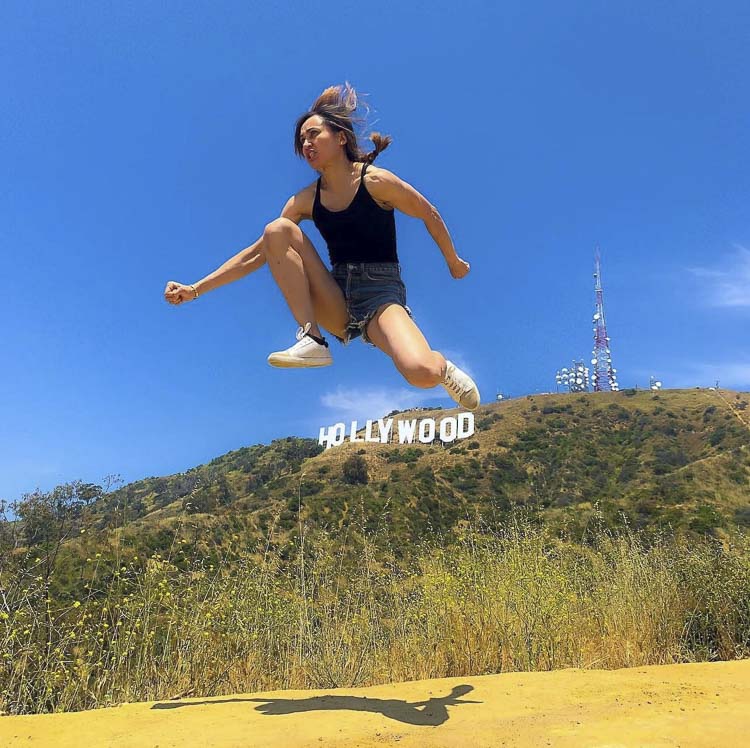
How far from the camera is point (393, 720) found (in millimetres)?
2691

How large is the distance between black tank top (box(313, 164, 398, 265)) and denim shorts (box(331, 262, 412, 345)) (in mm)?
40

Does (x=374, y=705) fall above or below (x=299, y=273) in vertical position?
below

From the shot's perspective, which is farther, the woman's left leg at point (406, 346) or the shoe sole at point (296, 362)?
the shoe sole at point (296, 362)

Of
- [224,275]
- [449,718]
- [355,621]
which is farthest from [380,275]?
[355,621]

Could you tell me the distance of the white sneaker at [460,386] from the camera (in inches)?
123

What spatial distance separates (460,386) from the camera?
3.14 meters

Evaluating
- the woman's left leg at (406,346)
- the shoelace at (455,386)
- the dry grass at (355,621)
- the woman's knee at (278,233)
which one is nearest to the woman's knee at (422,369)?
the woman's left leg at (406,346)

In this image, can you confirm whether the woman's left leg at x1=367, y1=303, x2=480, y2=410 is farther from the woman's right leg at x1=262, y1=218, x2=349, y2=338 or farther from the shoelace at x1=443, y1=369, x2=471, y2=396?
the woman's right leg at x1=262, y1=218, x2=349, y2=338

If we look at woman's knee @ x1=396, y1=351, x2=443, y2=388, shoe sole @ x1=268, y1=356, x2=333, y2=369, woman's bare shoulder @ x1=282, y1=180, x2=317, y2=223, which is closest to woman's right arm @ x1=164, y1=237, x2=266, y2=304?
woman's bare shoulder @ x1=282, y1=180, x2=317, y2=223

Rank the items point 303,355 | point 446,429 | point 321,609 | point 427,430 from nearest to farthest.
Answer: point 303,355, point 321,609, point 446,429, point 427,430

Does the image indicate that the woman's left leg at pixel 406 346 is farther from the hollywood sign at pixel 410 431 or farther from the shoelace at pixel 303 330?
the hollywood sign at pixel 410 431

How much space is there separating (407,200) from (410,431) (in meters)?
48.1

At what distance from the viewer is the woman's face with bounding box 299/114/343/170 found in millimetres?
3205

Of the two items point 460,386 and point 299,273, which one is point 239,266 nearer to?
point 299,273
